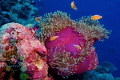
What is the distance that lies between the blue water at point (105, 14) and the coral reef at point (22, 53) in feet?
93.5

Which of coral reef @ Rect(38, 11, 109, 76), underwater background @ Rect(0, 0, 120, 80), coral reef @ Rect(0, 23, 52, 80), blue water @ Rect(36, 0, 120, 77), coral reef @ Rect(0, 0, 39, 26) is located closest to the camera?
coral reef @ Rect(0, 23, 52, 80)

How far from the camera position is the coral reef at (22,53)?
2980 mm

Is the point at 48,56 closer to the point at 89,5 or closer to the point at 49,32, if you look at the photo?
the point at 49,32

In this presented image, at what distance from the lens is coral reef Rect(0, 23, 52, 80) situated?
298 centimetres

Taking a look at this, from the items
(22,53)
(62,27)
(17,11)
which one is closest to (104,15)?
(17,11)

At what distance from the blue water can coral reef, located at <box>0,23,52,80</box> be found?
1121 inches

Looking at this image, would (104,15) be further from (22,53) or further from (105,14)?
(22,53)

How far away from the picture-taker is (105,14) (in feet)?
154

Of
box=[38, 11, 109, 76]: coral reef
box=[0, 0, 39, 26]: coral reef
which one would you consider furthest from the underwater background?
box=[38, 11, 109, 76]: coral reef

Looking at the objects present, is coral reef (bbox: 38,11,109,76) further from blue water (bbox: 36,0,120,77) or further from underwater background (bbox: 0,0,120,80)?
blue water (bbox: 36,0,120,77)

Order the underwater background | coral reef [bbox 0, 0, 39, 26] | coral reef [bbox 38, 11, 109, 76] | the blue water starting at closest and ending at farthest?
coral reef [bbox 38, 11, 109, 76] → coral reef [bbox 0, 0, 39, 26] → the underwater background → the blue water

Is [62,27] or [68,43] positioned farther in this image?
[62,27]

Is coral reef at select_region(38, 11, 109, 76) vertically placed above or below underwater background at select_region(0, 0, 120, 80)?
below

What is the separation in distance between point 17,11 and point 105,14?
4244 centimetres
